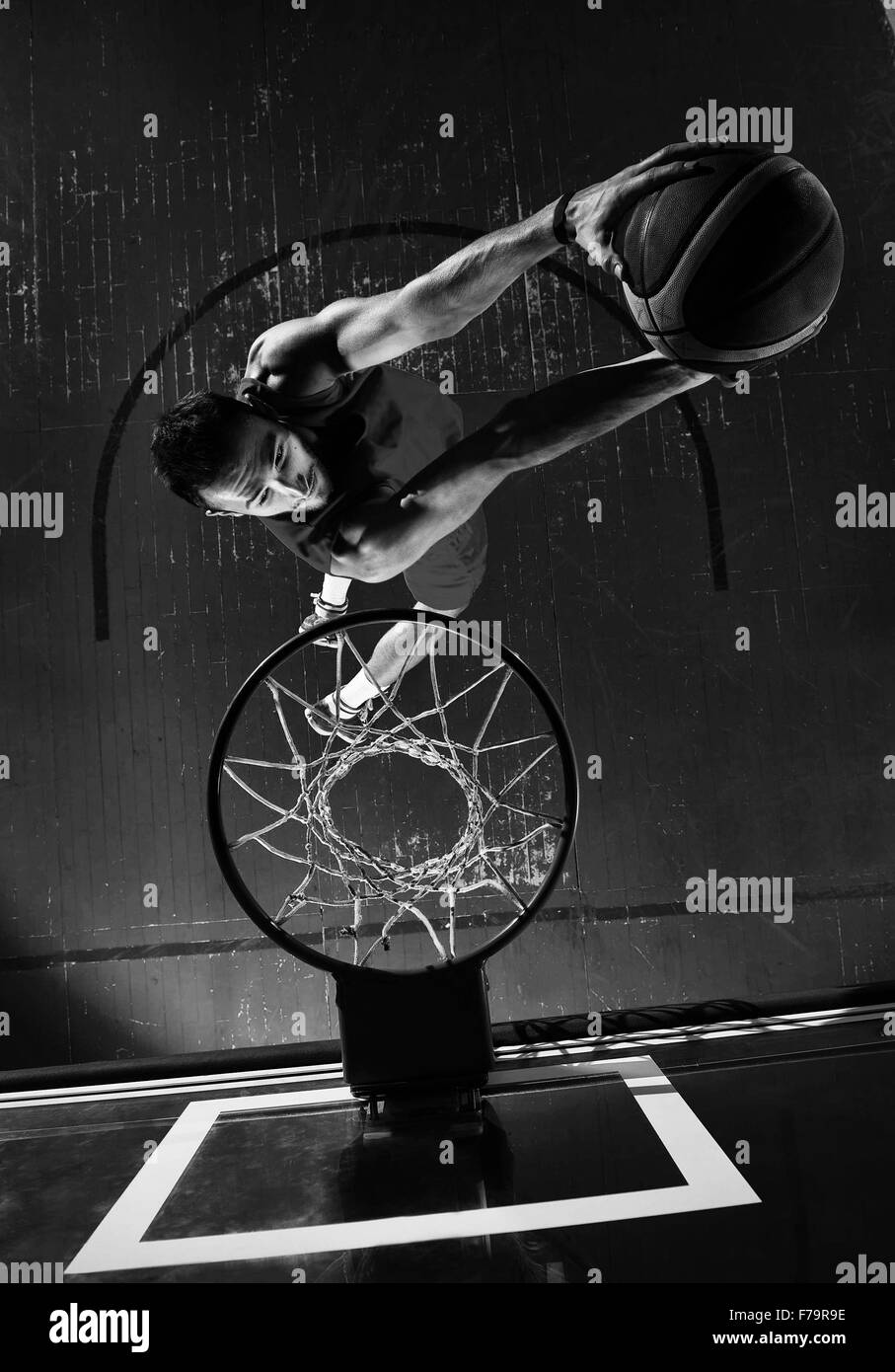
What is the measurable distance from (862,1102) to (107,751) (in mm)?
3088

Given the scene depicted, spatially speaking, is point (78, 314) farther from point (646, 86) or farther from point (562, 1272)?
point (562, 1272)

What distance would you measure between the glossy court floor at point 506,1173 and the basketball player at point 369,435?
1281 millimetres

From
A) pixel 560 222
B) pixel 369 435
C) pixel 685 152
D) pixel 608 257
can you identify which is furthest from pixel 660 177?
pixel 369 435

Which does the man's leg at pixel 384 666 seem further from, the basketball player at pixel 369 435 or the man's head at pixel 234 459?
the man's head at pixel 234 459

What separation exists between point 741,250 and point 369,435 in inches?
63.3

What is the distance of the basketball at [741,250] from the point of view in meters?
1.96

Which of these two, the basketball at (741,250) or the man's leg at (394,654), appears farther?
the man's leg at (394,654)

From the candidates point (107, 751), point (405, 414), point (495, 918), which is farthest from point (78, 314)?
point (495, 918)

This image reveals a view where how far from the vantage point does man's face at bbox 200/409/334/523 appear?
118 inches

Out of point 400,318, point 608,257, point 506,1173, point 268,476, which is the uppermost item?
point 400,318

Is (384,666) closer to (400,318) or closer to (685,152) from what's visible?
(400,318)

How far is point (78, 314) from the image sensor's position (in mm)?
4047

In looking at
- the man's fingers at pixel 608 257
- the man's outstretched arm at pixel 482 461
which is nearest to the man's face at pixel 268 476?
the man's outstretched arm at pixel 482 461

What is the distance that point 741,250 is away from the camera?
196 cm
